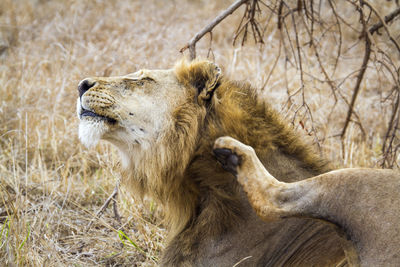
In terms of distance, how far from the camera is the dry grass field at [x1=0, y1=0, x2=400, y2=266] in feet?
11.9

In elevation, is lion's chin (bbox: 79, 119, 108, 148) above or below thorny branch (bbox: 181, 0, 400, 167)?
below

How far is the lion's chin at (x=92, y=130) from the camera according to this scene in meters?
2.87

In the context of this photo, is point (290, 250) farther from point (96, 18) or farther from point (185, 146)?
point (96, 18)

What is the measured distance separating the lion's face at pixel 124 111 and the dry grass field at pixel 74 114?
0.51m

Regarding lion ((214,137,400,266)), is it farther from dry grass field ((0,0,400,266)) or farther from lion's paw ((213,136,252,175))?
dry grass field ((0,0,400,266))

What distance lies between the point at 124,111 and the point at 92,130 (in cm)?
21

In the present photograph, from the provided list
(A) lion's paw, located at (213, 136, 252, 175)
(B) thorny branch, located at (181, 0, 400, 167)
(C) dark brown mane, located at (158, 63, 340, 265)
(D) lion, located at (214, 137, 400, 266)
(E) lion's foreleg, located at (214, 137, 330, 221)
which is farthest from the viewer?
(B) thorny branch, located at (181, 0, 400, 167)

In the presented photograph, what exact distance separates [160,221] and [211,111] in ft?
4.96

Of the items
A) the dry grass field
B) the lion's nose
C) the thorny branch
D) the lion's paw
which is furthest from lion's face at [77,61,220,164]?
the thorny branch

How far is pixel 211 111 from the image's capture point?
117 inches

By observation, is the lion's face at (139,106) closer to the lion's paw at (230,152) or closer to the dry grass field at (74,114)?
the lion's paw at (230,152)

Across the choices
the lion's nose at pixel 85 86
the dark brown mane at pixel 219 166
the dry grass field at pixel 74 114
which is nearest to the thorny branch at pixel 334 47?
the dry grass field at pixel 74 114

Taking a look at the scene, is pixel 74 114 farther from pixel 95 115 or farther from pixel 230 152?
pixel 230 152

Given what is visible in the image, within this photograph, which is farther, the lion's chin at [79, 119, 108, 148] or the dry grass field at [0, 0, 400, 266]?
the dry grass field at [0, 0, 400, 266]
